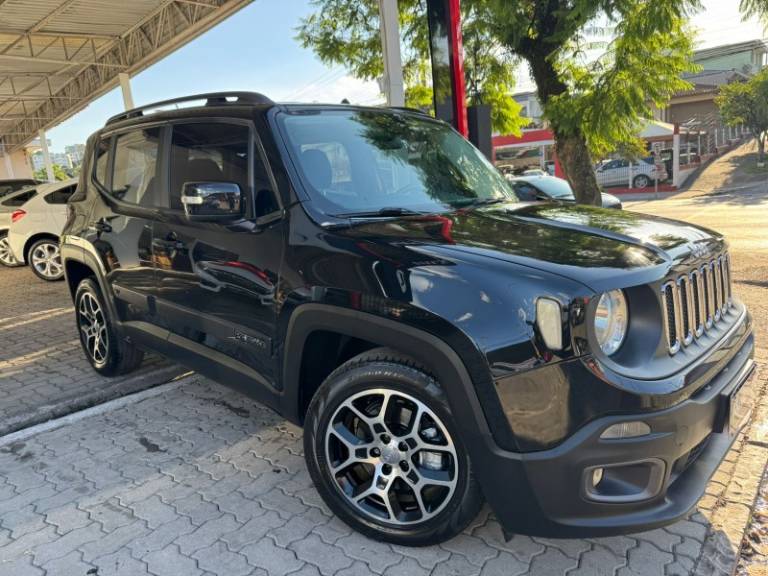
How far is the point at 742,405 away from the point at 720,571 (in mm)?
668

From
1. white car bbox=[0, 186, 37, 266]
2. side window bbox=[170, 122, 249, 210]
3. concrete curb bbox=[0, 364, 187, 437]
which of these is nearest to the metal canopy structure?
white car bbox=[0, 186, 37, 266]

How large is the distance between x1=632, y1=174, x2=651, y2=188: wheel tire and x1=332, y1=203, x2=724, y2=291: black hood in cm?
2678

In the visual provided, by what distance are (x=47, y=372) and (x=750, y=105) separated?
3332 centimetres

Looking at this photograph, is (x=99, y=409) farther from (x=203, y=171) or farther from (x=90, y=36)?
(x=90, y=36)

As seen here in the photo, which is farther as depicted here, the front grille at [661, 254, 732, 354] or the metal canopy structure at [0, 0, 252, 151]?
the metal canopy structure at [0, 0, 252, 151]

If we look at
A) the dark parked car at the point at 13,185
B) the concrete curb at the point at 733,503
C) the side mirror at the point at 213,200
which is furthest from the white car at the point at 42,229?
the concrete curb at the point at 733,503

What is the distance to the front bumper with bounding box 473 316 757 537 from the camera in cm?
197

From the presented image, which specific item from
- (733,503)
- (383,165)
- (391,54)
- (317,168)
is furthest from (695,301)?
(391,54)

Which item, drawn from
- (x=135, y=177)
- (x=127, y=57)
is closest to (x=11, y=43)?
(x=127, y=57)

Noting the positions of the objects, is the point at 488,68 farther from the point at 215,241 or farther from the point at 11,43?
the point at 11,43

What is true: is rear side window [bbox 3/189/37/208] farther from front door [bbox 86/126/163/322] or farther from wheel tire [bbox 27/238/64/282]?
front door [bbox 86/126/163/322]

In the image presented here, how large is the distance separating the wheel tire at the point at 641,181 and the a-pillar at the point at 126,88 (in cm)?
2170

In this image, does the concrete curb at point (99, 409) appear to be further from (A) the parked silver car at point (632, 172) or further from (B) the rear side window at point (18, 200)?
(A) the parked silver car at point (632, 172)

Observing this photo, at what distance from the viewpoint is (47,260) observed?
32.6 ft
